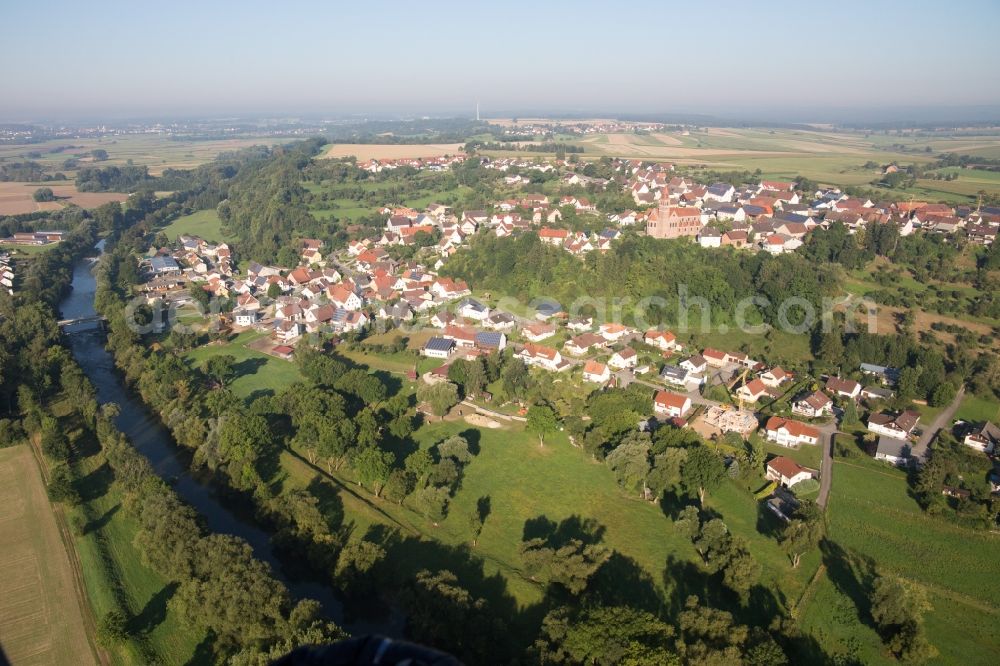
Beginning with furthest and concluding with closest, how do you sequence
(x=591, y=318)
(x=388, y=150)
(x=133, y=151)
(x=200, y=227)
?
1. (x=133, y=151)
2. (x=388, y=150)
3. (x=200, y=227)
4. (x=591, y=318)

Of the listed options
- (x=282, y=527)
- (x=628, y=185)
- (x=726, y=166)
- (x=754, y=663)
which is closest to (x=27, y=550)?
(x=282, y=527)

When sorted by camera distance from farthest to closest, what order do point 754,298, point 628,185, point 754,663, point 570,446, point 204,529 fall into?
point 628,185 → point 754,298 → point 570,446 → point 204,529 → point 754,663

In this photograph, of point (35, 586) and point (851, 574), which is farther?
point (851, 574)

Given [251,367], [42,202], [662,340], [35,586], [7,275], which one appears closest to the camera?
[35,586]

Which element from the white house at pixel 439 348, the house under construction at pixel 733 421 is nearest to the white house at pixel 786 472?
the house under construction at pixel 733 421

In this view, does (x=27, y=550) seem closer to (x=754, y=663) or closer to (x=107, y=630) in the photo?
(x=107, y=630)

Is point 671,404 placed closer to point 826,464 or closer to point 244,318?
point 826,464

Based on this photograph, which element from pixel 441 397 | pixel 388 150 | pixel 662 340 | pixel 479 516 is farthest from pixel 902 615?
pixel 388 150
